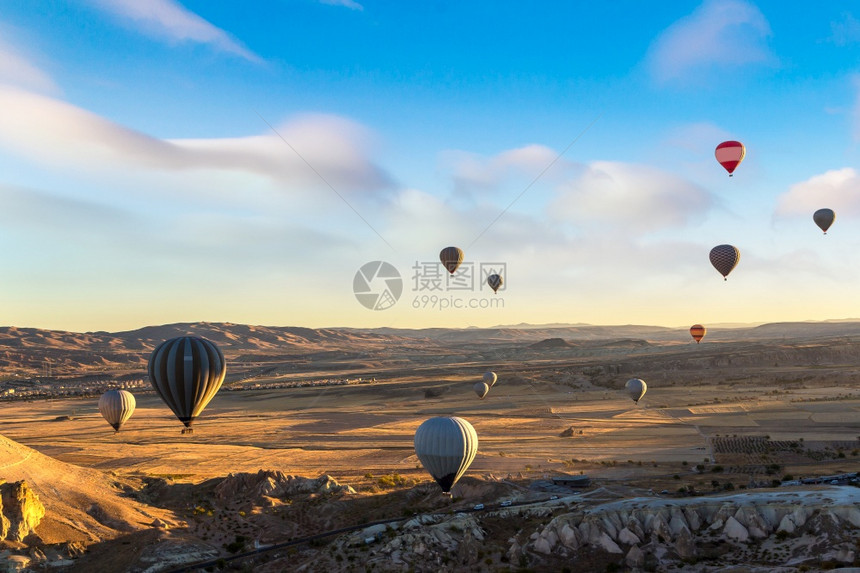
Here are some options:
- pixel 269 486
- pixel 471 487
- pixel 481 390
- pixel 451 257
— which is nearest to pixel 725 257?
pixel 451 257

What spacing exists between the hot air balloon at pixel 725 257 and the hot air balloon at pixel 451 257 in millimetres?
30410

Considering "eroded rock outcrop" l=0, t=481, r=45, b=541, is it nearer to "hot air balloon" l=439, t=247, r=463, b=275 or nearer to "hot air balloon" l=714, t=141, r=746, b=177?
"hot air balloon" l=439, t=247, r=463, b=275

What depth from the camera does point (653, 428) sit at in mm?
67750

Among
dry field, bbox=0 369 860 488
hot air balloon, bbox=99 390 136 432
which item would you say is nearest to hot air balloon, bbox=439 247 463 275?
dry field, bbox=0 369 860 488

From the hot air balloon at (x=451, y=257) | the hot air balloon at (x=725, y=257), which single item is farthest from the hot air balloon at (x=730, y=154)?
the hot air balloon at (x=451, y=257)

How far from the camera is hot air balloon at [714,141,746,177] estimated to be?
60969mm

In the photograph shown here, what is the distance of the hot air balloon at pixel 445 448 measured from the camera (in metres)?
35.0

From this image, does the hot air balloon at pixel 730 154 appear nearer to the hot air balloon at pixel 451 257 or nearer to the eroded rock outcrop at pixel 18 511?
the hot air balloon at pixel 451 257

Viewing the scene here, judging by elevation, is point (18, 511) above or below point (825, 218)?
below

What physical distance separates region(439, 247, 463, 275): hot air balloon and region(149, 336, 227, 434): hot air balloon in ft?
133

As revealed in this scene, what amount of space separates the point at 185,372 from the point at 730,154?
173 ft

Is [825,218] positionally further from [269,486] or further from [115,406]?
[115,406]

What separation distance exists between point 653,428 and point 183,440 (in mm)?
51948

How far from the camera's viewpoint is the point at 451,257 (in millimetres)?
78625
